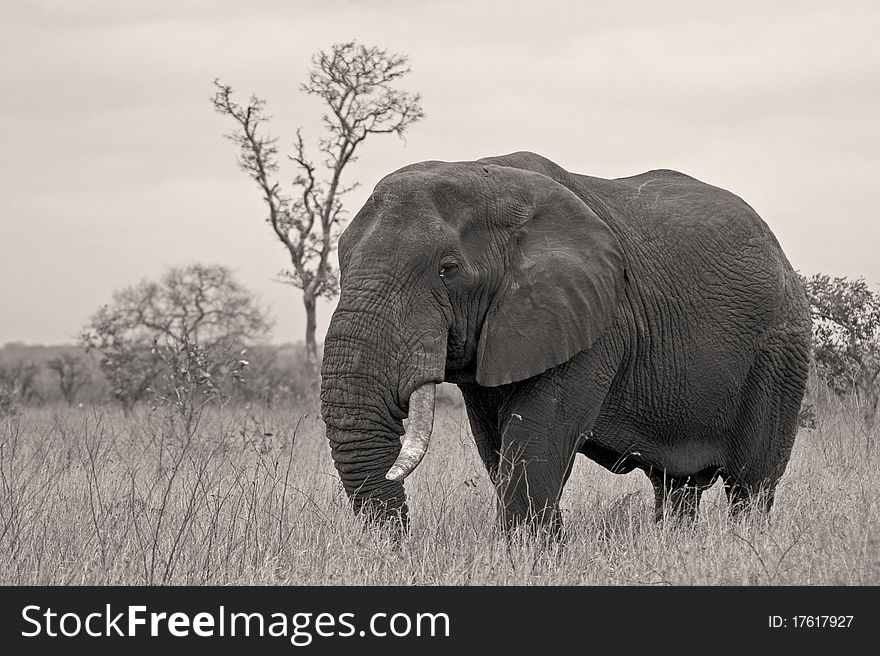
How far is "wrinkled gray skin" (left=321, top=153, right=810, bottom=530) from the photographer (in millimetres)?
6836

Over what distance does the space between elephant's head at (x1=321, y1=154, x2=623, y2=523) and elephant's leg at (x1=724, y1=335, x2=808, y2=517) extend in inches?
68.3

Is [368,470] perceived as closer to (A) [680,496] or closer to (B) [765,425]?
(A) [680,496]

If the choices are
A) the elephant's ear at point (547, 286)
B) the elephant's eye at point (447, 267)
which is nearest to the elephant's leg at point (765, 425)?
the elephant's ear at point (547, 286)

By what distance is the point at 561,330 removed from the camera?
23.5ft

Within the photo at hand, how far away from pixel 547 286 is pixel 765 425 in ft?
8.34

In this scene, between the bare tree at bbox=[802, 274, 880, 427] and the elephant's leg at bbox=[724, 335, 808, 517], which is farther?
the bare tree at bbox=[802, 274, 880, 427]

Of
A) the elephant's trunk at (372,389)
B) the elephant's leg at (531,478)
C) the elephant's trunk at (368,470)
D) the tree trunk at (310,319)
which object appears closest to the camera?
A: the elephant's trunk at (372,389)

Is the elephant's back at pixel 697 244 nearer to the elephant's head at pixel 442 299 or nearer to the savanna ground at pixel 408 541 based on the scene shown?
the elephant's head at pixel 442 299

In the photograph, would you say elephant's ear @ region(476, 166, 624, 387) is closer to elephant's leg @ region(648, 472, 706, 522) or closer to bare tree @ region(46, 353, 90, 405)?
elephant's leg @ region(648, 472, 706, 522)

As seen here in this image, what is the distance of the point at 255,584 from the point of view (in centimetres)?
639

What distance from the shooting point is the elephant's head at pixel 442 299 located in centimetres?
678

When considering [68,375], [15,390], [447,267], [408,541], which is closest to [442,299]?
[447,267]

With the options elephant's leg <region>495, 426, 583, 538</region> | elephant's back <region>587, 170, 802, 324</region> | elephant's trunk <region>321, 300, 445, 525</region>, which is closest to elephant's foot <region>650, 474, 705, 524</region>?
elephant's back <region>587, 170, 802, 324</region>

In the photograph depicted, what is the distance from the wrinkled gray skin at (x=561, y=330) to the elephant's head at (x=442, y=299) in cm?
1
